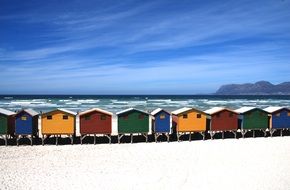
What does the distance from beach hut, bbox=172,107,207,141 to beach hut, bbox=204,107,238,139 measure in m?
0.73

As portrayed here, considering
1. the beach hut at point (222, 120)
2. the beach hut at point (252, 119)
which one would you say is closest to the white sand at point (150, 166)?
the beach hut at point (222, 120)

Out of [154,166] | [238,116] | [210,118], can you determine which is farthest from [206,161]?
[238,116]

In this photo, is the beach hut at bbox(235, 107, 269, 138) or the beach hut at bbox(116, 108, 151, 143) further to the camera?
the beach hut at bbox(235, 107, 269, 138)

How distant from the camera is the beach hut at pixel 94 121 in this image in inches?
988

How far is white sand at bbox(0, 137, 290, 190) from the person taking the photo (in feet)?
51.6

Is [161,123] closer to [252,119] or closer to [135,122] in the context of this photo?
[135,122]

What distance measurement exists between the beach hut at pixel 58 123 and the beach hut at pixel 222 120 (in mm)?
10933

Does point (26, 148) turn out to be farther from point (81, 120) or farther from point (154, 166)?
point (154, 166)

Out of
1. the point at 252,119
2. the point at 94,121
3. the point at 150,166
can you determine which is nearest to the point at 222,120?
the point at 252,119

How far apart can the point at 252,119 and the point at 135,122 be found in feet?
32.9

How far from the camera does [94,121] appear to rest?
25266 mm

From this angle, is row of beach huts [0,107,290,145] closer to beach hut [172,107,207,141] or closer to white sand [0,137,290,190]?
beach hut [172,107,207,141]

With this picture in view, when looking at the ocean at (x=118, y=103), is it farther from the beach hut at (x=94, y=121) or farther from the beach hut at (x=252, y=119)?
the beach hut at (x=252, y=119)

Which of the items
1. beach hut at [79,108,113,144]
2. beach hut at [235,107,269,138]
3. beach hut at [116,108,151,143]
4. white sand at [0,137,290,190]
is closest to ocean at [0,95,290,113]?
beach hut at [116,108,151,143]
